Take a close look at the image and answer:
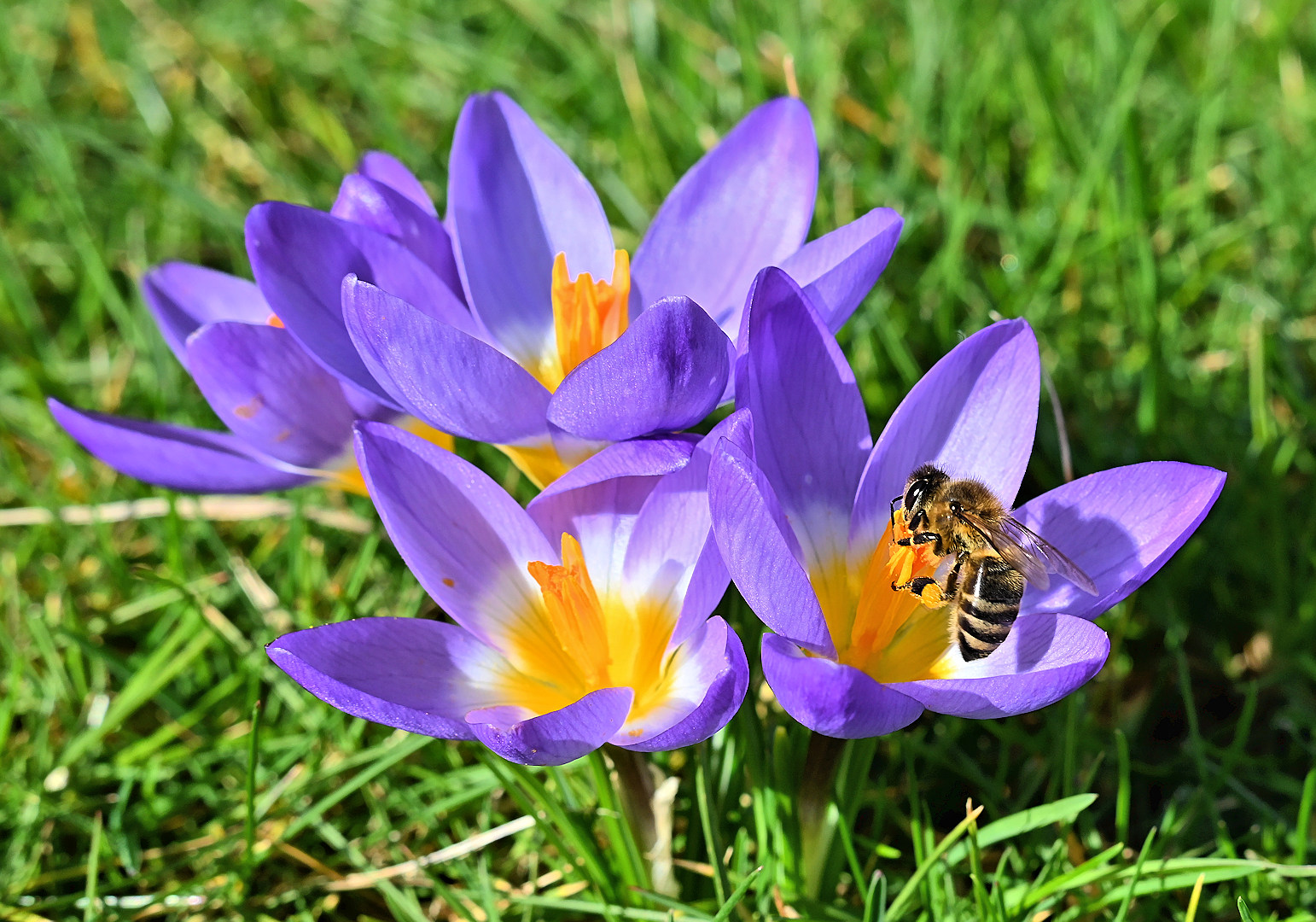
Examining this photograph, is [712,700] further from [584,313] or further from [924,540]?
[584,313]

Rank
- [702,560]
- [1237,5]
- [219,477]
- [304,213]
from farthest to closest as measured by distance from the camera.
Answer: [1237,5], [219,477], [304,213], [702,560]

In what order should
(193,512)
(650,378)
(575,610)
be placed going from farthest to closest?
(193,512) < (575,610) < (650,378)

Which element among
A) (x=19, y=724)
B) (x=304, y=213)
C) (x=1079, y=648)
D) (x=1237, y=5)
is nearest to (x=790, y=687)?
(x=1079, y=648)

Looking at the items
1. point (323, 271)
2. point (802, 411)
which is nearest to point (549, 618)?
point (802, 411)

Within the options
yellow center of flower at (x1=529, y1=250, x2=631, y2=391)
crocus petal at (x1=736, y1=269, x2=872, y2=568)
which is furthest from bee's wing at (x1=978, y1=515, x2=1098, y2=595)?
yellow center of flower at (x1=529, y1=250, x2=631, y2=391)

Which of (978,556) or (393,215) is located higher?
(393,215)

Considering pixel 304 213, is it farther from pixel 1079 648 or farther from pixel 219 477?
pixel 1079 648

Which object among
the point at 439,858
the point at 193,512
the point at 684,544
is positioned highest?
the point at 684,544
